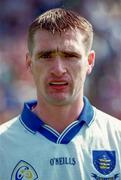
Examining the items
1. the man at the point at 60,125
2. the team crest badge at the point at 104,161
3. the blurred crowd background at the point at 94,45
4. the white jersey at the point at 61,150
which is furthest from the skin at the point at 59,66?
the blurred crowd background at the point at 94,45

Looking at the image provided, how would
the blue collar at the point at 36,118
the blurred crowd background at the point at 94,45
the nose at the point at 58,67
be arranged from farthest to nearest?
the blurred crowd background at the point at 94,45
the blue collar at the point at 36,118
the nose at the point at 58,67

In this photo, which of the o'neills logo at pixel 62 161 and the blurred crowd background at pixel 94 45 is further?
the blurred crowd background at pixel 94 45

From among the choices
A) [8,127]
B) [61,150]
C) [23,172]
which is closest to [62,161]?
[61,150]

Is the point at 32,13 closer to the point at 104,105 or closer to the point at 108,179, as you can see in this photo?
the point at 104,105

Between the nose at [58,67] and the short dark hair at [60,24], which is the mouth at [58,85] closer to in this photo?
the nose at [58,67]

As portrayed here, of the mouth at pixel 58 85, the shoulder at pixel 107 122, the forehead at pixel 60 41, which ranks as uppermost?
the forehead at pixel 60 41

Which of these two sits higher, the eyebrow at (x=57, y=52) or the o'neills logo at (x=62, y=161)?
the eyebrow at (x=57, y=52)

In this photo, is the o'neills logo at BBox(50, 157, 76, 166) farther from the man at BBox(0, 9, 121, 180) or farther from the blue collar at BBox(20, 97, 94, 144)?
the blue collar at BBox(20, 97, 94, 144)

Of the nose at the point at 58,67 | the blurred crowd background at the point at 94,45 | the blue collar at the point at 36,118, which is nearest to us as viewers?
the nose at the point at 58,67

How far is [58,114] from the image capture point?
Answer: 7.16 ft

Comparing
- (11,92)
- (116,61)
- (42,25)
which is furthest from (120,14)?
(42,25)

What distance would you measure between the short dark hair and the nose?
0.12 m

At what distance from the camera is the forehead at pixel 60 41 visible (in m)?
2.08

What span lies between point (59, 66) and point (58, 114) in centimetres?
22
